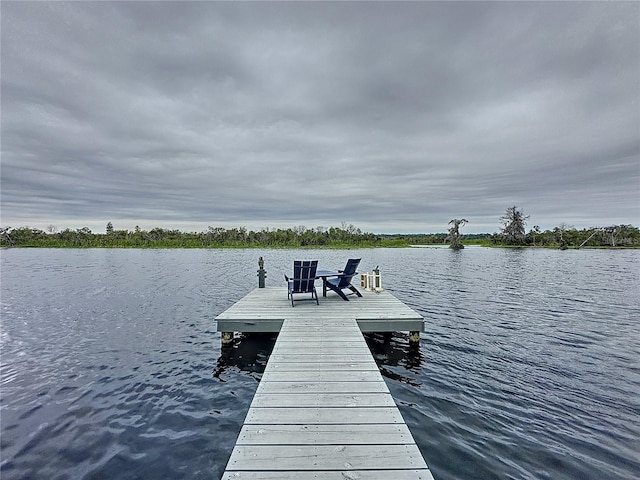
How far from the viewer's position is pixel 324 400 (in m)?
3.46

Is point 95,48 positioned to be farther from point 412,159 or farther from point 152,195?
point 152,195

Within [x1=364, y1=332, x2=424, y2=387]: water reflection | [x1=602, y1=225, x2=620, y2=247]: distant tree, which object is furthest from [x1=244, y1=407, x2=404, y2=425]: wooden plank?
[x1=602, y1=225, x2=620, y2=247]: distant tree

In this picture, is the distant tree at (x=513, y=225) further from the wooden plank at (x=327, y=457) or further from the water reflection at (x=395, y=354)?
the wooden plank at (x=327, y=457)

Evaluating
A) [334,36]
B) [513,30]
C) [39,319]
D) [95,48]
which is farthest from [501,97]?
[39,319]

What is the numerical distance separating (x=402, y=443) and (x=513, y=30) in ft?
53.9

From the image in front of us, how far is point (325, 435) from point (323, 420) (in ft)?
0.86

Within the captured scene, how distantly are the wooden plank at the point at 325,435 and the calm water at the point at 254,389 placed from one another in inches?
58.9

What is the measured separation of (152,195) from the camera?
190 feet

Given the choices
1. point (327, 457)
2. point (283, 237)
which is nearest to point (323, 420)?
point (327, 457)

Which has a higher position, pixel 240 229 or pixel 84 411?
pixel 240 229

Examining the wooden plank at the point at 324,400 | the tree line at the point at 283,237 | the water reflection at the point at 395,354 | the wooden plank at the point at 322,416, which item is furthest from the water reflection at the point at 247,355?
the tree line at the point at 283,237

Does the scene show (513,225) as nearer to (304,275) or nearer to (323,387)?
(304,275)

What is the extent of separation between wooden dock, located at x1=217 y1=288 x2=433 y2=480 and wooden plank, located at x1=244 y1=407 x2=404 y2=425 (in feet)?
0.03

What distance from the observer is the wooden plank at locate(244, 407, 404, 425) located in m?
3.00
